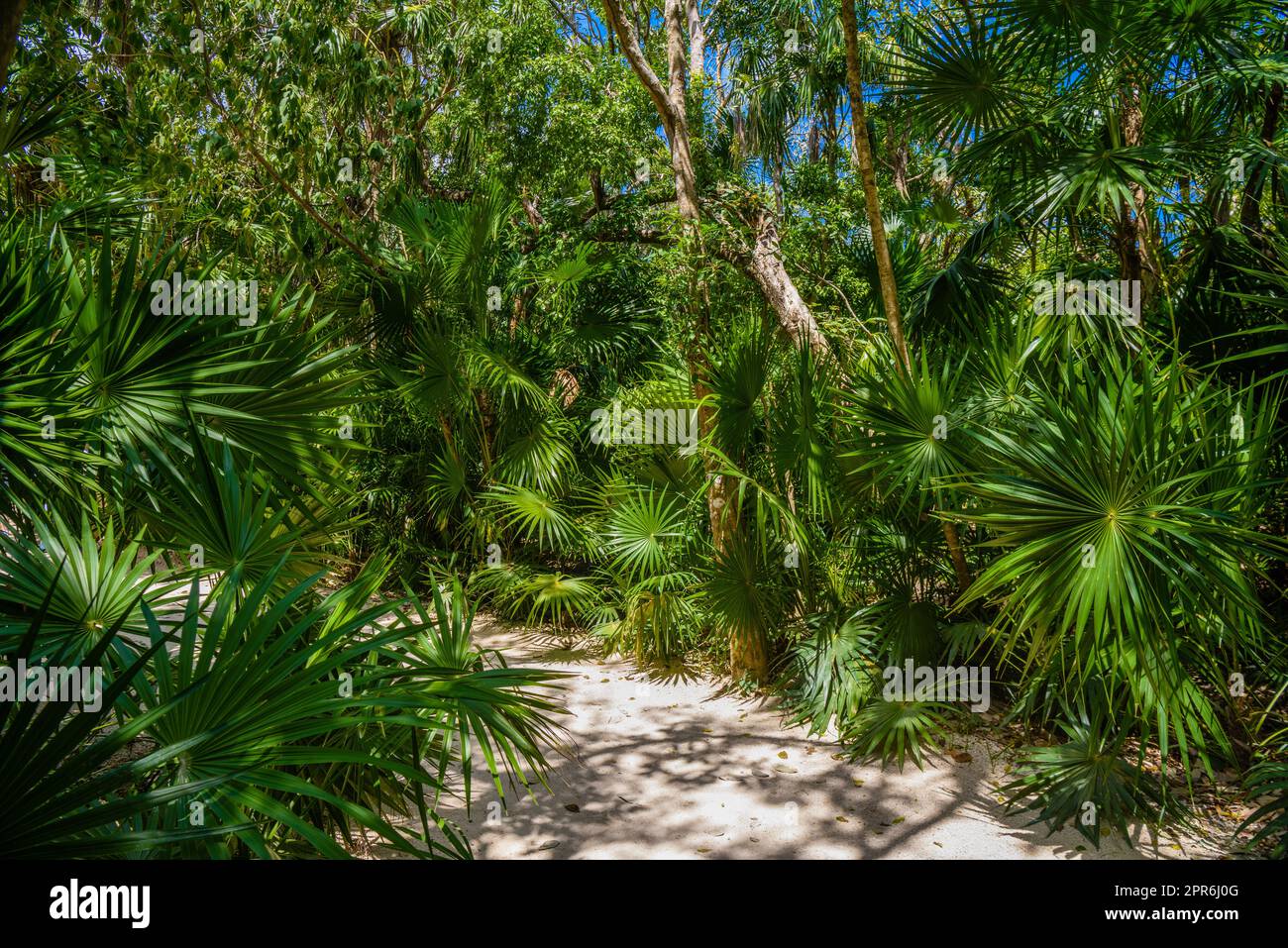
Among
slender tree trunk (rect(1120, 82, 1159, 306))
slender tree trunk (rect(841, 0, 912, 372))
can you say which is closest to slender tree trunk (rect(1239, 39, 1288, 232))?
slender tree trunk (rect(1120, 82, 1159, 306))

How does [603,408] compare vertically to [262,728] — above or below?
above

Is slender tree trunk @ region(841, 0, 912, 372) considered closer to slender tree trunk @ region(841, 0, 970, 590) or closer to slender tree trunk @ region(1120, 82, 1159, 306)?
slender tree trunk @ region(841, 0, 970, 590)

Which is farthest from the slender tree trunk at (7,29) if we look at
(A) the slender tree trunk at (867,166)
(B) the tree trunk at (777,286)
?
(B) the tree trunk at (777,286)

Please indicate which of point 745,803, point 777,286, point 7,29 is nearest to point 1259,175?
point 777,286

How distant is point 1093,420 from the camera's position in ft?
11.1

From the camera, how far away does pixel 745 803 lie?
4527 millimetres

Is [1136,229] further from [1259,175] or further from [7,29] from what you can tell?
[7,29]

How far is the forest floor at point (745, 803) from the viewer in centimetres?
403

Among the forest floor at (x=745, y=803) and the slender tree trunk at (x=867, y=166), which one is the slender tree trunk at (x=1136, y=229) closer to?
the slender tree trunk at (x=867, y=166)

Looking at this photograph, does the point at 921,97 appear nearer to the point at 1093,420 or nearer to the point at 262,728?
the point at 1093,420

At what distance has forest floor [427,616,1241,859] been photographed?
4.03m
